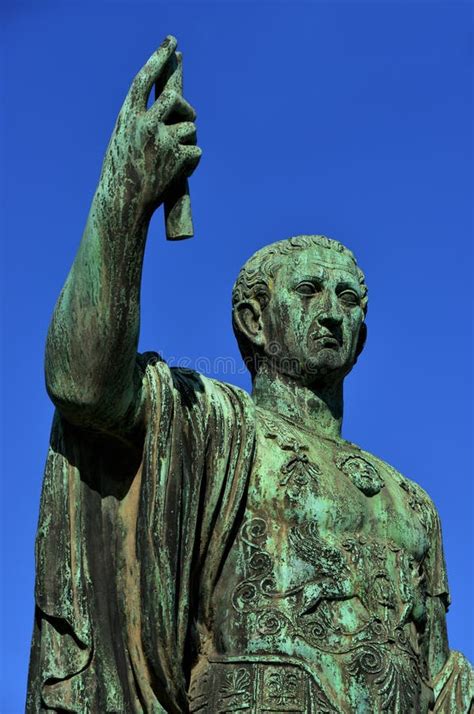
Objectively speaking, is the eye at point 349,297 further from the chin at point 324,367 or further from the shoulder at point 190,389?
the shoulder at point 190,389

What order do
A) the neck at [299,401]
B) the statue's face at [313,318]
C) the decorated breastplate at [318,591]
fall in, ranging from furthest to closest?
the neck at [299,401] < the statue's face at [313,318] < the decorated breastplate at [318,591]

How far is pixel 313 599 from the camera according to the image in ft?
40.9

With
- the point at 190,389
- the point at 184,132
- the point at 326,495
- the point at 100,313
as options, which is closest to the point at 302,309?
the point at 190,389

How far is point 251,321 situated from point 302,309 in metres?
0.40

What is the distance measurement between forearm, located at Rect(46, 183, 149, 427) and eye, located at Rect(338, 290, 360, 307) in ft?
6.19

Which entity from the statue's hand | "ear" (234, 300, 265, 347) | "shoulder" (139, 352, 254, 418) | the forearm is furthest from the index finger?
"ear" (234, 300, 265, 347)

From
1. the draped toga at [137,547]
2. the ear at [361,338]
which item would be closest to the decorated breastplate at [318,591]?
the draped toga at [137,547]

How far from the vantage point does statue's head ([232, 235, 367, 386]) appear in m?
13.5

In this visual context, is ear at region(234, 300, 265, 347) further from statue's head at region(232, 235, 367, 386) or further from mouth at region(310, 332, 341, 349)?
mouth at region(310, 332, 341, 349)

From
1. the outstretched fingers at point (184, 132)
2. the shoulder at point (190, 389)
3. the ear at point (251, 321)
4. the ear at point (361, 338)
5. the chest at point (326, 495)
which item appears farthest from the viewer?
the ear at point (361, 338)

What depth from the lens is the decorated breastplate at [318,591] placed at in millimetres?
12383

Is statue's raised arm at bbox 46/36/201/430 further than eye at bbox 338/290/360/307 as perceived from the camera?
No

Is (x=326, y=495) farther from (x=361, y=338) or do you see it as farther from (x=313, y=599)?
(x=361, y=338)

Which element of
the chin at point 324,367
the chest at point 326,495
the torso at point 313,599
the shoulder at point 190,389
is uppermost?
the chin at point 324,367
